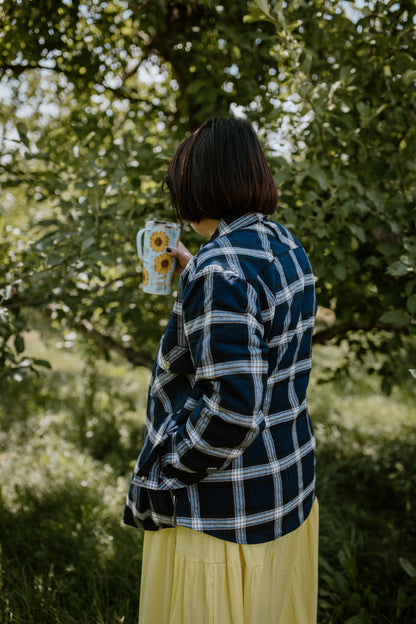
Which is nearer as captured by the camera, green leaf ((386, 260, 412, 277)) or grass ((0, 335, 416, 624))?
green leaf ((386, 260, 412, 277))

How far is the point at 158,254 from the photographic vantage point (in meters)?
1.40

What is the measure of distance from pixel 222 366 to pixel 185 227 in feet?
3.54

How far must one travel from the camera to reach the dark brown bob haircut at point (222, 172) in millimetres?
1062

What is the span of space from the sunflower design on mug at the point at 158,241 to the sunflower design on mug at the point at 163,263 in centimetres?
2

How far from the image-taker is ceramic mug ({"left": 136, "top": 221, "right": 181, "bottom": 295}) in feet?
4.55

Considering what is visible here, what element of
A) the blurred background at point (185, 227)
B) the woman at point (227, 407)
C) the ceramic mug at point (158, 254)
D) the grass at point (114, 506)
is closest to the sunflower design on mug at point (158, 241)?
the ceramic mug at point (158, 254)

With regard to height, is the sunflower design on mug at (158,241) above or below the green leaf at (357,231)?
below

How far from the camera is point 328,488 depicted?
2879 millimetres

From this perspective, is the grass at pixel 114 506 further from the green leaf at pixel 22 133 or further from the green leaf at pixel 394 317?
the green leaf at pixel 22 133

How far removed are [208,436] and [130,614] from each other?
1297 mm

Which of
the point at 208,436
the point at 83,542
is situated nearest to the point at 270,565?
the point at 208,436

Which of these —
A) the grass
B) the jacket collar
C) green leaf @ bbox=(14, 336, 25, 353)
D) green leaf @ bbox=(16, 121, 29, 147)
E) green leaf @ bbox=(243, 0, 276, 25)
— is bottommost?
the grass

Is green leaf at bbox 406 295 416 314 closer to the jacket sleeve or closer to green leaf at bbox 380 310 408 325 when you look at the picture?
green leaf at bbox 380 310 408 325

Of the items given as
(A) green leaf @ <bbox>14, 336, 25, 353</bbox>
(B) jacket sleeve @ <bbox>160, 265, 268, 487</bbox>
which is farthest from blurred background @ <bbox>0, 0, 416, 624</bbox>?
(B) jacket sleeve @ <bbox>160, 265, 268, 487</bbox>
